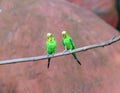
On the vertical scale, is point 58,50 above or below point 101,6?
below

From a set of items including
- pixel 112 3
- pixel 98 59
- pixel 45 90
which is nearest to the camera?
pixel 45 90

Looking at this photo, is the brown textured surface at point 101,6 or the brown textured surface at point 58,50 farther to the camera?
the brown textured surface at point 101,6

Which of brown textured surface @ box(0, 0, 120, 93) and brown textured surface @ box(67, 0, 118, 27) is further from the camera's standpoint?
brown textured surface @ box(67, 0, 118, 27)

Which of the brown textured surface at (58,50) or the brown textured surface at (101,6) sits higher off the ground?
the brown textured surface at (101,6)

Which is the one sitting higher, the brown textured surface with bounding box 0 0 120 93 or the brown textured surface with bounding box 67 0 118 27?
the brown textured surface with bounding box 67 0 118 27

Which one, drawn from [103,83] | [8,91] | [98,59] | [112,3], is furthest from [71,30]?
[112,3]

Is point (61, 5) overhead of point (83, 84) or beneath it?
overhead

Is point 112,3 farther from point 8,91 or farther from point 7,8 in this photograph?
point 8,91

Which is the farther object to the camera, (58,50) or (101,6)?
(101,6)
